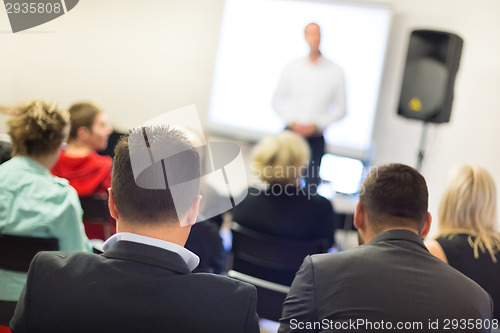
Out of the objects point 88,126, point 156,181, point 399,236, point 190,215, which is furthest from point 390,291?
point 88,126

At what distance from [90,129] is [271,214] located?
124cm

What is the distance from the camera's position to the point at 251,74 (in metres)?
5.00

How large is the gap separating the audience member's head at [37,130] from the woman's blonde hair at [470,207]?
161 centimetres

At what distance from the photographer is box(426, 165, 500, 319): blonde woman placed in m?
1.95

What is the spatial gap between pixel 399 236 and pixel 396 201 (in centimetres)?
12

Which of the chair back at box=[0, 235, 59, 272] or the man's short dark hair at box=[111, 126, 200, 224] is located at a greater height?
the man's short dark hair at box=[111, 126, 200, 224]

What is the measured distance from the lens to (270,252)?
2418 mm

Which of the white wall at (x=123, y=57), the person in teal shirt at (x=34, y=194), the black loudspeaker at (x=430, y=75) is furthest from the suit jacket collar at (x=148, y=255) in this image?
the white wall at (x=123, y=57)

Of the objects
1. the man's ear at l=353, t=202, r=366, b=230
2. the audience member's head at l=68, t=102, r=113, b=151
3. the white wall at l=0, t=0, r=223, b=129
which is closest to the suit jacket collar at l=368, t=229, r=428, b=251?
the man's ear at l=353, t=202, r=366, b=230

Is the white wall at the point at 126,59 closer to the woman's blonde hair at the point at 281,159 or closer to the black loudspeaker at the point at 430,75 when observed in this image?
the black loudspeaker at the point at 430,75

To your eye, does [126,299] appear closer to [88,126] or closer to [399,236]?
[399,236]

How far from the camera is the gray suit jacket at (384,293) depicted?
→ 53.3 inches

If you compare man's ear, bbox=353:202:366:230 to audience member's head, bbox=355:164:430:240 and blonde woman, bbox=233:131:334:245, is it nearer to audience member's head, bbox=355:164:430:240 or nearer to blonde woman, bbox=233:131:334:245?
audience member's head, bbox=355:164:430:240

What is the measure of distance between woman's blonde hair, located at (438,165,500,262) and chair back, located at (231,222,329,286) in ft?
1.85
